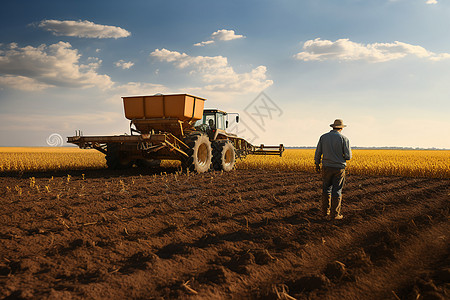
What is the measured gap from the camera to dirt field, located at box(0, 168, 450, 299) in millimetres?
2934

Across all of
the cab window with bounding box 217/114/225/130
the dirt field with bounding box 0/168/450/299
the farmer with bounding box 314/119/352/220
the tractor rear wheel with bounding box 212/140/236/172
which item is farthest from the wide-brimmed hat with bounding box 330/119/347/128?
the cab window with bounding box 217/114/225/130

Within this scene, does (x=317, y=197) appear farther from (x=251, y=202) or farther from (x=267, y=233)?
(x=267, y=233)

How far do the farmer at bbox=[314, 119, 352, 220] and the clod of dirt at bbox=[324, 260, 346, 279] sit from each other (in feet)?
6.89

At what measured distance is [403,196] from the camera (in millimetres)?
7699

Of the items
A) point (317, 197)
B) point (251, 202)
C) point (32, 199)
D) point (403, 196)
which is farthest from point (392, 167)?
point (32, 199)

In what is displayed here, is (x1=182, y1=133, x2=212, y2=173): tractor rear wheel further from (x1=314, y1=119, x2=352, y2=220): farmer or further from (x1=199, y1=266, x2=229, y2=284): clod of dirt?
(x1=199, y1=266, x2=229, y2=284): clod of dirt

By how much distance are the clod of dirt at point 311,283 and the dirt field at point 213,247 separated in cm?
1

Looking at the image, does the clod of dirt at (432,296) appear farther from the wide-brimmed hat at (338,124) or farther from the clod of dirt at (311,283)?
the wide-brimmed hat at (338,124)

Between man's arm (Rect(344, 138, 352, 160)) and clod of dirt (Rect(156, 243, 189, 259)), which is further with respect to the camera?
A: man's arm (Rect(344, 138, 352, 160))

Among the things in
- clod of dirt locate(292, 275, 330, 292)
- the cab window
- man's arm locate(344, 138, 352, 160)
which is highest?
the cab window

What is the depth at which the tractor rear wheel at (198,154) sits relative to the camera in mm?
10195

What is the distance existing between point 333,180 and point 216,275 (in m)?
3.25

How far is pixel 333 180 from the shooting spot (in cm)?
556

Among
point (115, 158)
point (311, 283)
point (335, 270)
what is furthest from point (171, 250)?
point (115, 158)
